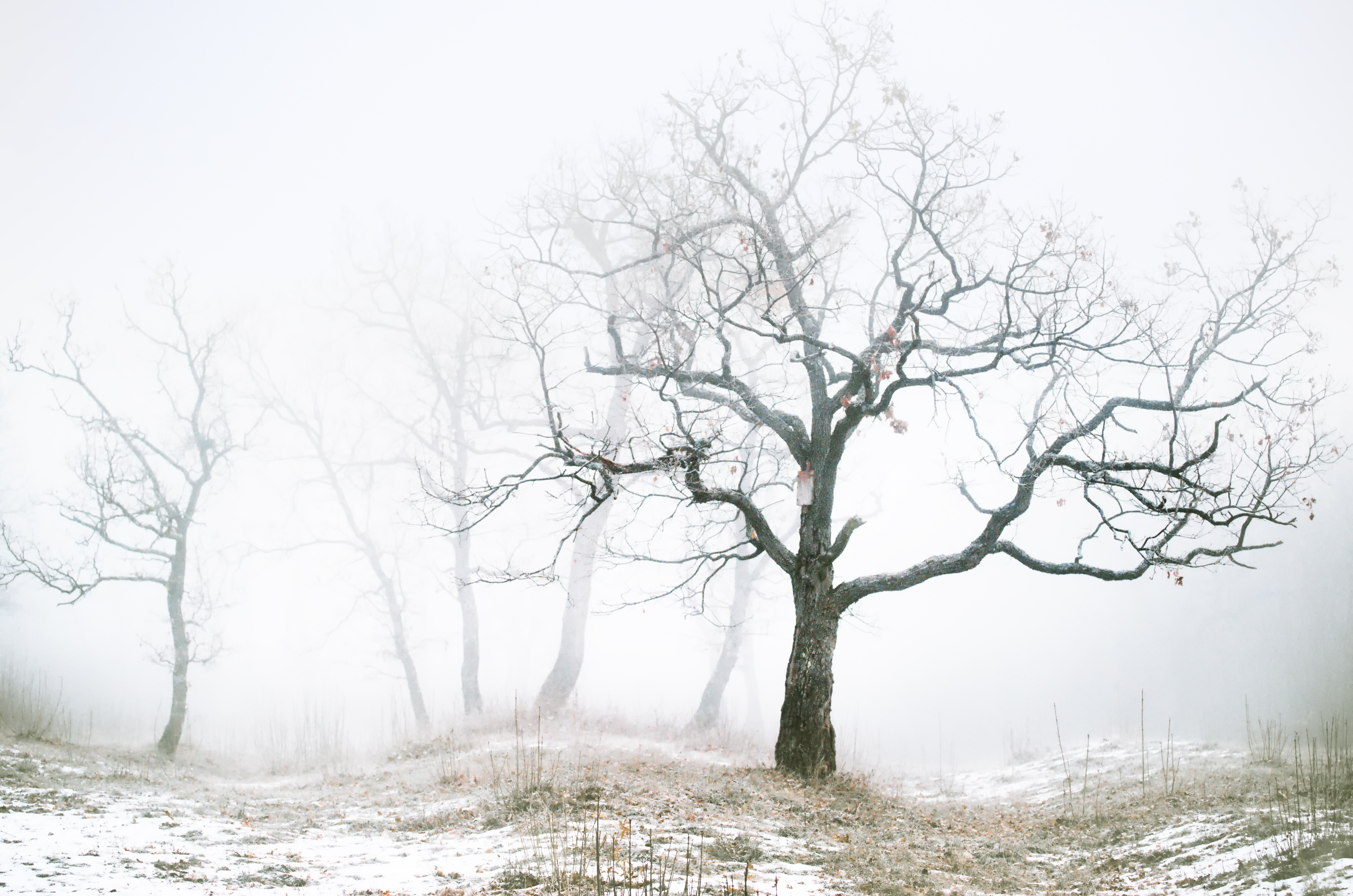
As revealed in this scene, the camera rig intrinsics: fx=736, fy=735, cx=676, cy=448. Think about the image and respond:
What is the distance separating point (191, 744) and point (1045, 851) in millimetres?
15028

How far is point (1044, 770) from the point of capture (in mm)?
12492

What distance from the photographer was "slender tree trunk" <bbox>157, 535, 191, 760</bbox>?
1282cm

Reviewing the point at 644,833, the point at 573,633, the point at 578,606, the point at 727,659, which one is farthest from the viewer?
the point at 578,606

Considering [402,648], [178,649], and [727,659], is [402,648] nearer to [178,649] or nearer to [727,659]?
[178,649]

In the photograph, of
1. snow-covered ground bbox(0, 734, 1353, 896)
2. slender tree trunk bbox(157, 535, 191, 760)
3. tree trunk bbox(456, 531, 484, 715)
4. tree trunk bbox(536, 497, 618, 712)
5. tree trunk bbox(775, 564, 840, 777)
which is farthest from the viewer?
tree trunk bbox(456, 531, 484, 715)

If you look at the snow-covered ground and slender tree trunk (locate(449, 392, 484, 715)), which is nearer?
the snow-covered ground

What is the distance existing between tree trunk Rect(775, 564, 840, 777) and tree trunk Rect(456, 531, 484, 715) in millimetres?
8801

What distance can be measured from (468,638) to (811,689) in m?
9.67

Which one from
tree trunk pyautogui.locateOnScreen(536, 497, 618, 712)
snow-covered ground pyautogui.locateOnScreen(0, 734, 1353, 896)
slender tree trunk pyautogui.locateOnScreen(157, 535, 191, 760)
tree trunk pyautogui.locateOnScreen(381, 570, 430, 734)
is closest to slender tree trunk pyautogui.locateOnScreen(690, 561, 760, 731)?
tree trunk pyautogui.locateOnScreen(536, 497, 618, 712)

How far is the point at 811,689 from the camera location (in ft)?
29.1

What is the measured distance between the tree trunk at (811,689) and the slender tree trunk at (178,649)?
34.8ft

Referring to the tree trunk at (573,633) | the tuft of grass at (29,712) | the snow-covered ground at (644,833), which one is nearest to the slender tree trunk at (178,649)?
the tuft of grass at (29,712)

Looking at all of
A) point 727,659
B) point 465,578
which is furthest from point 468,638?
point 727,659

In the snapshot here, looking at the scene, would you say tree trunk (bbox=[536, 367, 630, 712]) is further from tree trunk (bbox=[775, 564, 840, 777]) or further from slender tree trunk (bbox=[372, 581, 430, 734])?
tree trunk (bbox=[775, 564, 840, 777])
